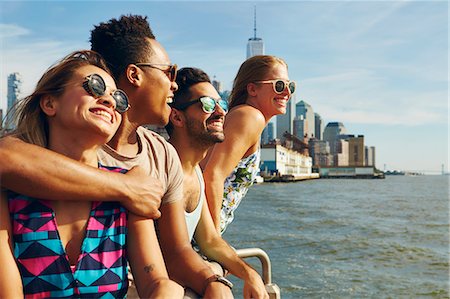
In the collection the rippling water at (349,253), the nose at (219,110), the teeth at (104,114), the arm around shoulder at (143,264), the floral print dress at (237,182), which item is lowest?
the rippling water at (349,253)

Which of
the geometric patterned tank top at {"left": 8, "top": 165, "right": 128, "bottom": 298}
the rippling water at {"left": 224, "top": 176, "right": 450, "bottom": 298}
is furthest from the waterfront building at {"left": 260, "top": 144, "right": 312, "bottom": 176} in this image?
the geometric patterned tank top at {"left": 8, "top": 165, "right": 128, "bottom": 298}

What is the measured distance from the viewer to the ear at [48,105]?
1935 millimetres

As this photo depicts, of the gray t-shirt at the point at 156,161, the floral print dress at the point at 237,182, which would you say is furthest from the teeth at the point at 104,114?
the floral print dress at the point at 237,182

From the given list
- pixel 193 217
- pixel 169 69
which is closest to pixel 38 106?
pixel 169 69

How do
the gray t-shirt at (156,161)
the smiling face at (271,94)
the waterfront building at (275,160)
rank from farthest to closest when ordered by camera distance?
1. the waterfront building at (275,160)
2. the smiling face at (271,94)
3. the gray t-shirt at (156,161)

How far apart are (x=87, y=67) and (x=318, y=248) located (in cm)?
1688

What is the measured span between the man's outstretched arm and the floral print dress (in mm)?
1775

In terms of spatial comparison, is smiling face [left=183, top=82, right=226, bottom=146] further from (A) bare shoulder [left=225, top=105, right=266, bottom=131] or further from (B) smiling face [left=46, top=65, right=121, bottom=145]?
(B) smiling face [left=46, top=65, right=121, bottom=145]

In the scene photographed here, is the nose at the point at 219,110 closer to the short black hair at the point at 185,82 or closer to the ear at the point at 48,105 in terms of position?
the short black hair at the point at 185,82

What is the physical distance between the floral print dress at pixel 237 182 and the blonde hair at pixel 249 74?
1.21 ft

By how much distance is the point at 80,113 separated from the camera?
190cm

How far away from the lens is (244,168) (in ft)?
12.3

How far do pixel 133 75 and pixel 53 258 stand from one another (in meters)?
0.90

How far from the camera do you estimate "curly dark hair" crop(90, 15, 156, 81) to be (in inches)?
96.3
